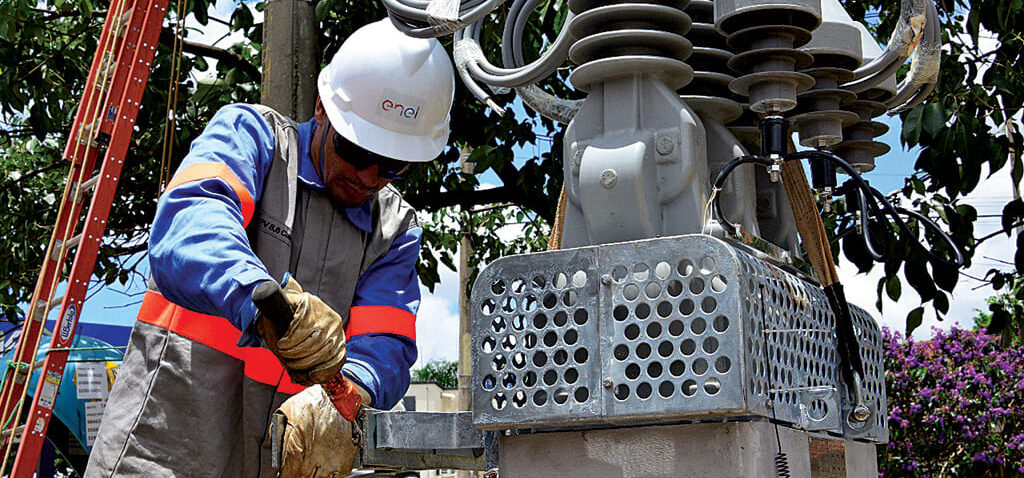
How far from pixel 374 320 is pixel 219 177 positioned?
64cm

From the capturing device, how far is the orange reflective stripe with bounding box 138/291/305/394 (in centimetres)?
255

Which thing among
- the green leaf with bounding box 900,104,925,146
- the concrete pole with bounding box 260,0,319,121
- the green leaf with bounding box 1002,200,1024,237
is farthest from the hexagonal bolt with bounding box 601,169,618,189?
the green leaf with bounding box 1002,200,1024,237

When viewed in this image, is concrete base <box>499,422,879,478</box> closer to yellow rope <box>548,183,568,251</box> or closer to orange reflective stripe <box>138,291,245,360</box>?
yellow rope <box>548,183,568,251</box>

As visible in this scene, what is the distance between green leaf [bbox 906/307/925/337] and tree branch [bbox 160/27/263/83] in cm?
314

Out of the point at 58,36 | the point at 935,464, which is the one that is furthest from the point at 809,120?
the point at 935,464

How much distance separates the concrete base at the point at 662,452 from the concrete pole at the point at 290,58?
231 centimetres

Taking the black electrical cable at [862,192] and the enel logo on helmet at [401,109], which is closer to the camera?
the black electrical cable at [862,192]

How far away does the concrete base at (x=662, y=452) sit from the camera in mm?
1830

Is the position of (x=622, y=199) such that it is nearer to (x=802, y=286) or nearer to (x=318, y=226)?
(x=802, y=286)

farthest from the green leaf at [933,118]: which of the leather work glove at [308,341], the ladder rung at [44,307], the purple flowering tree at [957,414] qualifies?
the purple flowering tree at [957,414]

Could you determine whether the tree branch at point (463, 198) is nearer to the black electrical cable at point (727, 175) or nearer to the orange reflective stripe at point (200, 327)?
the orange reflective stripe at point (200, 327)

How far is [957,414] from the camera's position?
10.2 meters

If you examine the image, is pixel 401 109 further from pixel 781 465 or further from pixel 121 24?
pixel 121 24

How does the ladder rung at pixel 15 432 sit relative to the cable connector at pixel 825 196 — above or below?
below
